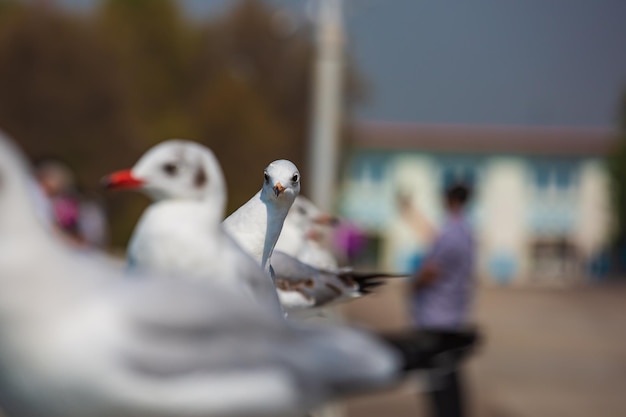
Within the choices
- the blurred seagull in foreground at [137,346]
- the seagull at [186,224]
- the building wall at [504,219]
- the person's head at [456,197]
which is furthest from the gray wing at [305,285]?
the building wall at [504,219]

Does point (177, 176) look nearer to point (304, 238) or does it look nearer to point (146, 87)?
point (304, 238)

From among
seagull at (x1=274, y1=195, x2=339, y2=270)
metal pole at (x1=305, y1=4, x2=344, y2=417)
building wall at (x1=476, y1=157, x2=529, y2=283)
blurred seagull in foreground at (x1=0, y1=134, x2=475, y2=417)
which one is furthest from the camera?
building wall at (x1=476, y1=157, x2=529, y2=283)

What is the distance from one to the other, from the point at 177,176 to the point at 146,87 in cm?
2689

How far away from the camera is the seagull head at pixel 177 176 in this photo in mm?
1449

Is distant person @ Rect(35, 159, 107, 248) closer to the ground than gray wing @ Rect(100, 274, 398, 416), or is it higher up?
higher up

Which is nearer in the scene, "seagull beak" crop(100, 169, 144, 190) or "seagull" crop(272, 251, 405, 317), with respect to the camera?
"seagull beak" crop(100, 169, 144, 190)

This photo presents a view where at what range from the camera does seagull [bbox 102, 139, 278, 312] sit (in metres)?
1.38

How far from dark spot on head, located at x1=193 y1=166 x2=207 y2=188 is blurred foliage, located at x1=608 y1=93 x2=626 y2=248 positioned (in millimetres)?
35434

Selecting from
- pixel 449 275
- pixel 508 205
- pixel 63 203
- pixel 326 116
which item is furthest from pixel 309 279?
pixel 508 205

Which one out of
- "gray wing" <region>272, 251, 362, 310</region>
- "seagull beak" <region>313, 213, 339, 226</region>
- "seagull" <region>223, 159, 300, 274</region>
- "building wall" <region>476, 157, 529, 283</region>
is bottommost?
"gray wing" <region>272, 251, 362, 310</region>

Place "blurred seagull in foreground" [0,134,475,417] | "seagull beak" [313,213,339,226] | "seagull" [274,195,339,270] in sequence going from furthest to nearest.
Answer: "seagull beak" [313,213,339,226] → "seagull" [274,195,339,270] → "blurred seagull in foreground" [0,134,475,417]

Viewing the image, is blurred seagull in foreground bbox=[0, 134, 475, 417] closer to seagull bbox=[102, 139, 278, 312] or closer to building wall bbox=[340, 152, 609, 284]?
seagull bbox=[102, 139, 278, 312]

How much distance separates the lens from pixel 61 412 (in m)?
1.12

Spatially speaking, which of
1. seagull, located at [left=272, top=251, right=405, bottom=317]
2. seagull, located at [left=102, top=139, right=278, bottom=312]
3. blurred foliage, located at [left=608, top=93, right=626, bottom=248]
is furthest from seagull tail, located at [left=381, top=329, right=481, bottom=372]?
blurred foliage, located at [left=608, top=93, right=626, bottom=248]
